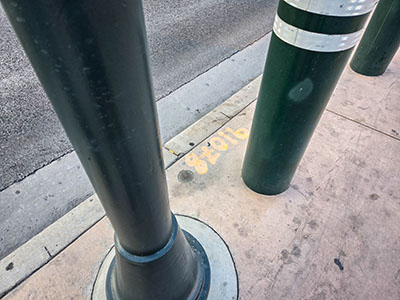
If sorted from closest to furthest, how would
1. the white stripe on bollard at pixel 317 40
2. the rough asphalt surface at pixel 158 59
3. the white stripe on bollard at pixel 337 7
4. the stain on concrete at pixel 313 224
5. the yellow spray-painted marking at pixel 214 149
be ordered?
the white stripe on bollard at pixel 337 7 → the white stripe on bollard at pixel 317 40 → the stain on concrete at pixel 313 224 → the yellow spray-painted marking at pixel 214 149 → the rough asphalt surface at pixel 158 59

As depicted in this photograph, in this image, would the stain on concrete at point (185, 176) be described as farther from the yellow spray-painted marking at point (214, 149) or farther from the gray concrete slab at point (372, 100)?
the gray concrete slab at point (372, 100)

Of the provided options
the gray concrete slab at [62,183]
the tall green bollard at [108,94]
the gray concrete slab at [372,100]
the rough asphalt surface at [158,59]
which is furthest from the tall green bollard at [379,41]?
the tall green bollard at [108,94]

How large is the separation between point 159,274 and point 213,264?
60cm

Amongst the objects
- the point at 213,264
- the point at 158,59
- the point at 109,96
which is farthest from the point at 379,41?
the point at 109,96

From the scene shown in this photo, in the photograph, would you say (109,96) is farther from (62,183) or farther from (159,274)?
(62,183)

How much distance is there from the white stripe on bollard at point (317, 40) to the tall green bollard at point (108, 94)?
0.91 metres

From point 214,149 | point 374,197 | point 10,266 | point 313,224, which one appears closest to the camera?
point 10,266

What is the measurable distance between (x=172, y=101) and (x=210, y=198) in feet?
5.33

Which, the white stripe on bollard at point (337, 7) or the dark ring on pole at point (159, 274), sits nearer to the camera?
the white stripe on bollard at point (337, 7)

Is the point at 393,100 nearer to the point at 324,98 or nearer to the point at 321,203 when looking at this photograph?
the point at 321,203

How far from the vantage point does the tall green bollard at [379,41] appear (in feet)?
10.1

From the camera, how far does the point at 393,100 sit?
336cm

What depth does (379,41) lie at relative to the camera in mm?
3344

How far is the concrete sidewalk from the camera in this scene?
192 centimetres
